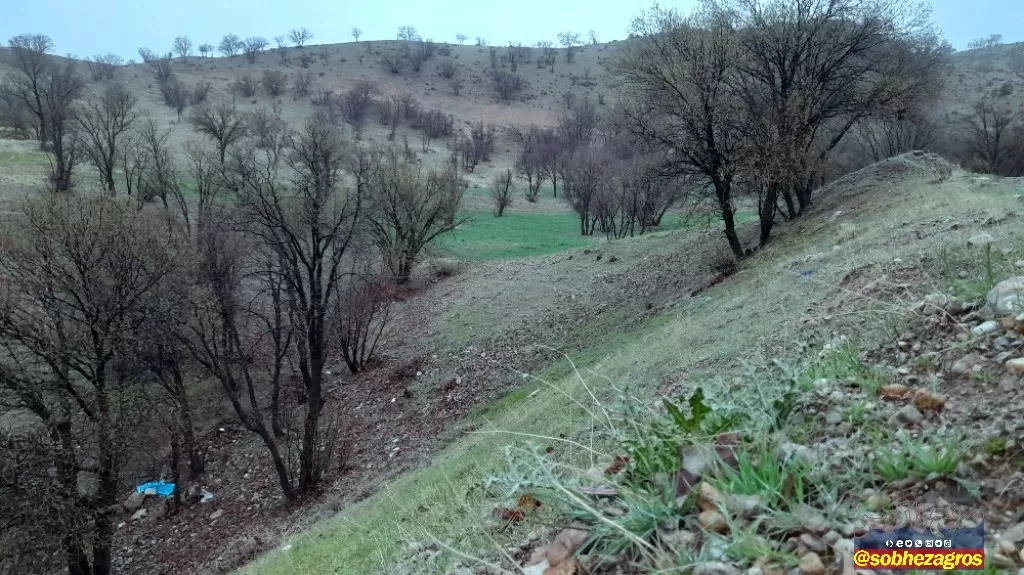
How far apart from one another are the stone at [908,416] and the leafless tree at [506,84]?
105m

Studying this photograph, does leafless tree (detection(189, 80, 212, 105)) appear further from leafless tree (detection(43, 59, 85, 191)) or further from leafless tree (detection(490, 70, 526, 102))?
leafless tree (detection(490, 70, 526, 102))

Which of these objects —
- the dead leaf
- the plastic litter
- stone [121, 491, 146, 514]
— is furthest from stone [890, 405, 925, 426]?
stone [121, 491, 146, 514]

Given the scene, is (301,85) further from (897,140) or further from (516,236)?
(897,140)

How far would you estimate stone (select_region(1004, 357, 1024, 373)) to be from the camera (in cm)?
275

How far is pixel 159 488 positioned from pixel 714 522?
58.0 ft

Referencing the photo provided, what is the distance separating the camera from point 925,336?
3475 millimetres

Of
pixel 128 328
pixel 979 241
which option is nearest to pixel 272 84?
pixel 128 328

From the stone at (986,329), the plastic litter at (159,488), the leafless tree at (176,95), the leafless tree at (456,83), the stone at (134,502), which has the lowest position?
the stone at (134,502)

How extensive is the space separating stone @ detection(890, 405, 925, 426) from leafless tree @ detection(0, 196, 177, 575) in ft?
41.9

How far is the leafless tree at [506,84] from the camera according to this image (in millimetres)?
104500

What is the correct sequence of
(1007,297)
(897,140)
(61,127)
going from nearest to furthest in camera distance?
(1007,297), (897,140), (61,127)

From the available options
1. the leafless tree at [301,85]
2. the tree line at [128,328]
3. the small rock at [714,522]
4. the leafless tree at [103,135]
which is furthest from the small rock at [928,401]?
the leafless tree at [301,85]

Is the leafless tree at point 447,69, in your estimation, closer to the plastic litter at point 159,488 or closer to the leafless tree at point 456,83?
the leafless tree at point 456,83

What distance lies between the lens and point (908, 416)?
2764 mm
